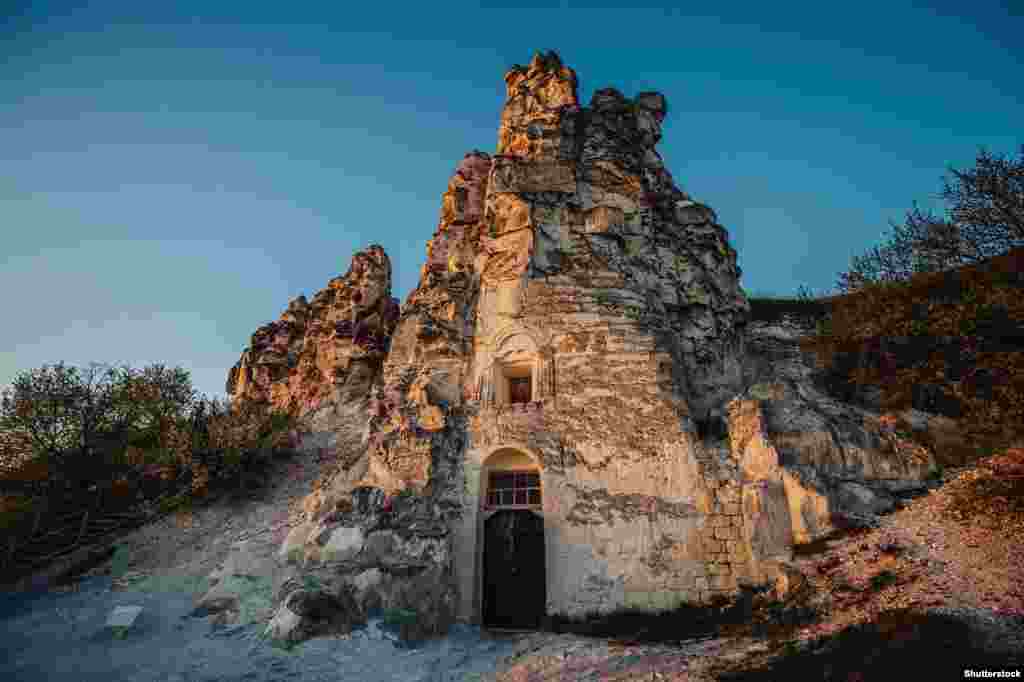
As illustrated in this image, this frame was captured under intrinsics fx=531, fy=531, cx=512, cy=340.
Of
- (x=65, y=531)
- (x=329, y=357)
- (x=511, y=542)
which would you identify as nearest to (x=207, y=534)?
(x=65, y=531)

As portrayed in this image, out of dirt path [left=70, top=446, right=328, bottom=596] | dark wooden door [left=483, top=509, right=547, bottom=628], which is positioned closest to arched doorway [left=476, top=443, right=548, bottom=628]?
dark wooden door [left=483, top=509, right=547, bottom=628]

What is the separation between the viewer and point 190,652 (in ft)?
29.1

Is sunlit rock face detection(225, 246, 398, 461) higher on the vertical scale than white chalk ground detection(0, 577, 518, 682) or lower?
higher

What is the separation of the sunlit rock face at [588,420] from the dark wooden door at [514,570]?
0.81 ft

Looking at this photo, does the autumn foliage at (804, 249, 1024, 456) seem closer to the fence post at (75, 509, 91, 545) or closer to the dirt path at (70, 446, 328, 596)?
the dirt path at (70, 446, 328, 596)

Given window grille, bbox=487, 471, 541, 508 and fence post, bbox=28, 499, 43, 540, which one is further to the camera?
fence post, bbox=28, 499, 43, 540

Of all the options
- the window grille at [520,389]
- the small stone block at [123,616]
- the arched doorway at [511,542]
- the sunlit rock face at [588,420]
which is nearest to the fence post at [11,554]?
the small stone block at [123,616]

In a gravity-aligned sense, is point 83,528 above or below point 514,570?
above

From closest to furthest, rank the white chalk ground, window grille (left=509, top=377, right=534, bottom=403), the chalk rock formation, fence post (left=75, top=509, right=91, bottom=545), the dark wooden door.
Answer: the white chalk ground → the dark wooden door → fence post (left=75, top=509, right=91, bottom=545) → window grille (left=509, top=377, right=534, bottom=403) → the chalk rock formation

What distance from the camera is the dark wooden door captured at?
1160cm

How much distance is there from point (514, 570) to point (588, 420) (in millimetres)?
3780

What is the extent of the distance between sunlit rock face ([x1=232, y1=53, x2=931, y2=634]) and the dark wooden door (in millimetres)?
248

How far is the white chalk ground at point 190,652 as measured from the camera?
8141 mm

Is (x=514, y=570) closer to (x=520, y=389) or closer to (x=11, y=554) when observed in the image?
(x=520, y=389)
